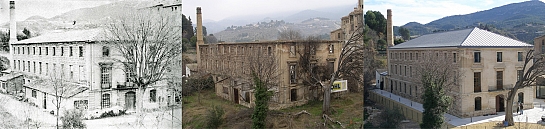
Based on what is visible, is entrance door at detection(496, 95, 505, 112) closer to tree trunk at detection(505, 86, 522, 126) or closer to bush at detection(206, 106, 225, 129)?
tree trunk at detection(505, 86, 522, 126)

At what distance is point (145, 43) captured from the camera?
4.64 meters

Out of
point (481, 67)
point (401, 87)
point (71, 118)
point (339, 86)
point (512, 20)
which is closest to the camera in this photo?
point (71, 118)

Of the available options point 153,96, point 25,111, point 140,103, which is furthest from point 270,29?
point 25,111

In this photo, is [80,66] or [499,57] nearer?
[80,66]

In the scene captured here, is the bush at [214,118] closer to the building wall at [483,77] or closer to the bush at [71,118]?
the bush at [71,118]

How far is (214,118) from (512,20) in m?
5.15

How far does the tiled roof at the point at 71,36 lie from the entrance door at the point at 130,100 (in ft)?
3.06

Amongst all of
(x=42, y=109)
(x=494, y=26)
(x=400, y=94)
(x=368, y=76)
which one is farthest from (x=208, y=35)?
(x=494, y=26)

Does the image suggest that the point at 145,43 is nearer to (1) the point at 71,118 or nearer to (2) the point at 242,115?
(1) the point at 71,118

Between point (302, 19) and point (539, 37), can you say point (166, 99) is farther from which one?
point (539, 37)

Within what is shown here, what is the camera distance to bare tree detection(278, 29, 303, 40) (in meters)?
4.83

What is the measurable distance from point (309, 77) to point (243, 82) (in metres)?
1.11

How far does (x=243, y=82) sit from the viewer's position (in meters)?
4.89

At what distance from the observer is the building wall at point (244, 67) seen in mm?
4773
